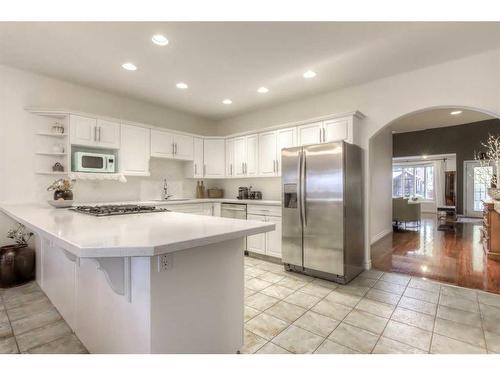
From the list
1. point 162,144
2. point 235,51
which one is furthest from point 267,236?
point 235,51

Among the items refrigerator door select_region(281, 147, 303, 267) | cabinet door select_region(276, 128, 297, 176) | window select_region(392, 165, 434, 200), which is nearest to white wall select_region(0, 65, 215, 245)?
cabinet door select_region(276, 128, 297, 176)

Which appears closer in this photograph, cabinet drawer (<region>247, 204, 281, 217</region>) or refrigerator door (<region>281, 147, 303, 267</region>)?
refrigerator door (<region>281, 147, 303, 267</region>)

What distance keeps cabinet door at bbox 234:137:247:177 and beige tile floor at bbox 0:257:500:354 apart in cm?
223

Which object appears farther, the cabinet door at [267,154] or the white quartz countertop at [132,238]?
the cabinet door at [267,154]

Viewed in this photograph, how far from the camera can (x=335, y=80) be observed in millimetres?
3535

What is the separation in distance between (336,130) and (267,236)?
1907mm

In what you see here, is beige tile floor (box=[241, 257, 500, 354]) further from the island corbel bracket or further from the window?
the window

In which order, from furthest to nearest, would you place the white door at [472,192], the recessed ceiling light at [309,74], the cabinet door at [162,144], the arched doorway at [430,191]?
the white door at [472,192] < the cabinet door at [162,144] < the arched doorway at [430,191] < the recessed ceiling light at [309,74]

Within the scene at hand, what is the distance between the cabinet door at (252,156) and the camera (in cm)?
452

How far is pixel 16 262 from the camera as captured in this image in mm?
2963

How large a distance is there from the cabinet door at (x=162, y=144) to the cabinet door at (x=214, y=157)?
0.73 metres

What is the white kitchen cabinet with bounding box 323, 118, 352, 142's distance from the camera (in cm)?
344

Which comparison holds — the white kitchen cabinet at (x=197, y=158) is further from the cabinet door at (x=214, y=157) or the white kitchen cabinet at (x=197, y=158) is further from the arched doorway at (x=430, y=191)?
the arched doorway at (x=430, y=191)

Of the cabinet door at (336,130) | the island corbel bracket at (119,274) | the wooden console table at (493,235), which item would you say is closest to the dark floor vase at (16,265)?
the island corbel bracket at (119,274)
